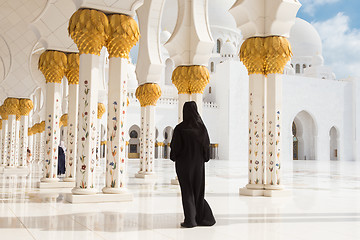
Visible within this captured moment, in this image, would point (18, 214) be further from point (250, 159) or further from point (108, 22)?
point (250, 159)

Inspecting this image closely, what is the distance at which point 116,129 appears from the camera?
426 centimetres

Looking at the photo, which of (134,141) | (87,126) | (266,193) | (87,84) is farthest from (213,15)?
(87,126)

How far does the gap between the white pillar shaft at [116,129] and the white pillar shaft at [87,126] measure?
17 centimetres

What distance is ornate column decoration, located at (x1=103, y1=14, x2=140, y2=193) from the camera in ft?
13.8

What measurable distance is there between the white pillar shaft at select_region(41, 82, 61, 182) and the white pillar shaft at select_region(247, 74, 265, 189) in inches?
116

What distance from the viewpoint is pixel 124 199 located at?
413 cm

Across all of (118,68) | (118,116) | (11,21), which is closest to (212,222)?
(118,116)

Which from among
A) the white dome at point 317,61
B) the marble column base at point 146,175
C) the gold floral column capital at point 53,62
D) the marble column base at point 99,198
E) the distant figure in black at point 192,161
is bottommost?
the marble column base at point 146,175

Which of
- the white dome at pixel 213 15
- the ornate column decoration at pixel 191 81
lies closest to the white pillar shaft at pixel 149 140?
the ornate column decoration at pixel 191 81

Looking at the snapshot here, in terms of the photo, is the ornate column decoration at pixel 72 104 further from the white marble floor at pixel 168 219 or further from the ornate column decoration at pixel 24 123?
the ornate column decoration at pixel 24 123

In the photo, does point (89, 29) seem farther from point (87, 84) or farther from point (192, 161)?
point (192, 161)

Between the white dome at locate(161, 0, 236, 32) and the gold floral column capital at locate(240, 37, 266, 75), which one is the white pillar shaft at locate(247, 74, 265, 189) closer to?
the gold floral column capital at locate(240, 37, 266, 75)

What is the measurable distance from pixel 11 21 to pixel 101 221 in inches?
215

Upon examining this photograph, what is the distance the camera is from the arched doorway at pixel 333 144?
→ 2389cm
